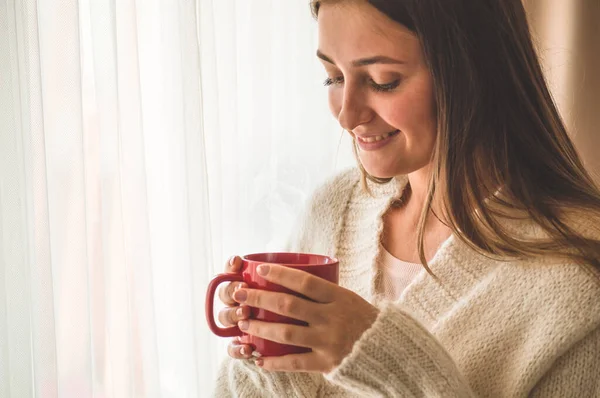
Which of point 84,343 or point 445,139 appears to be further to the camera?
point 84,343

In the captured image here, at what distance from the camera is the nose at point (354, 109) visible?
Result: 894 millimetres

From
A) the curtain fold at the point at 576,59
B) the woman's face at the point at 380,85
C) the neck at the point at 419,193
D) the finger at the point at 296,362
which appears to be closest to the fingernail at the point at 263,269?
the finger at the point at 296,362

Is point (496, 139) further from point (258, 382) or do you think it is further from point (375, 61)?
point (258, 382)

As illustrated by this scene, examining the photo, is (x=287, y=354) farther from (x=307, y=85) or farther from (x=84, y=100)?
(x=307, y=85)

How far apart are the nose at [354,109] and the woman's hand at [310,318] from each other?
270 mm

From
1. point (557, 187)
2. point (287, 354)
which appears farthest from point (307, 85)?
point (287, 354)

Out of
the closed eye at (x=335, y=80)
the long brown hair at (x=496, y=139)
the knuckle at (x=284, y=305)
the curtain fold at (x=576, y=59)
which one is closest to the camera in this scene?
the knuckle at (x=284, y=305)

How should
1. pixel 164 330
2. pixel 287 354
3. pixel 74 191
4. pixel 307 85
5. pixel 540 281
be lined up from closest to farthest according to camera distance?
pixel 287 354 < pixel 540 281 < pixel 74 191 < pixel 164 330 < pixel 307 85

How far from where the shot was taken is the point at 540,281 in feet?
2.81

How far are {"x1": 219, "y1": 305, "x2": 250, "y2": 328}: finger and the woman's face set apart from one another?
0.30 metres

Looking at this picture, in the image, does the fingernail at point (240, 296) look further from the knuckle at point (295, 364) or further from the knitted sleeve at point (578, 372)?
the knitted sleeve at point (578, 372)

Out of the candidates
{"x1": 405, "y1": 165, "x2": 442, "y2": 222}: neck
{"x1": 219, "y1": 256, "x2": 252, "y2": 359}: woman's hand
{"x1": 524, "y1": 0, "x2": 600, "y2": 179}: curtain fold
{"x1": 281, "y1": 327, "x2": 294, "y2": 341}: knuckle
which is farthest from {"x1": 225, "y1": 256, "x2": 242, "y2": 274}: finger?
{"x1": 524, "y1": 0, "x2": 600, "y2": 179}: curtain fold

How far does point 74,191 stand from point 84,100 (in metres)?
0.15

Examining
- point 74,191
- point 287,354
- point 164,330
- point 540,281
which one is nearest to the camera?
point 287,354
